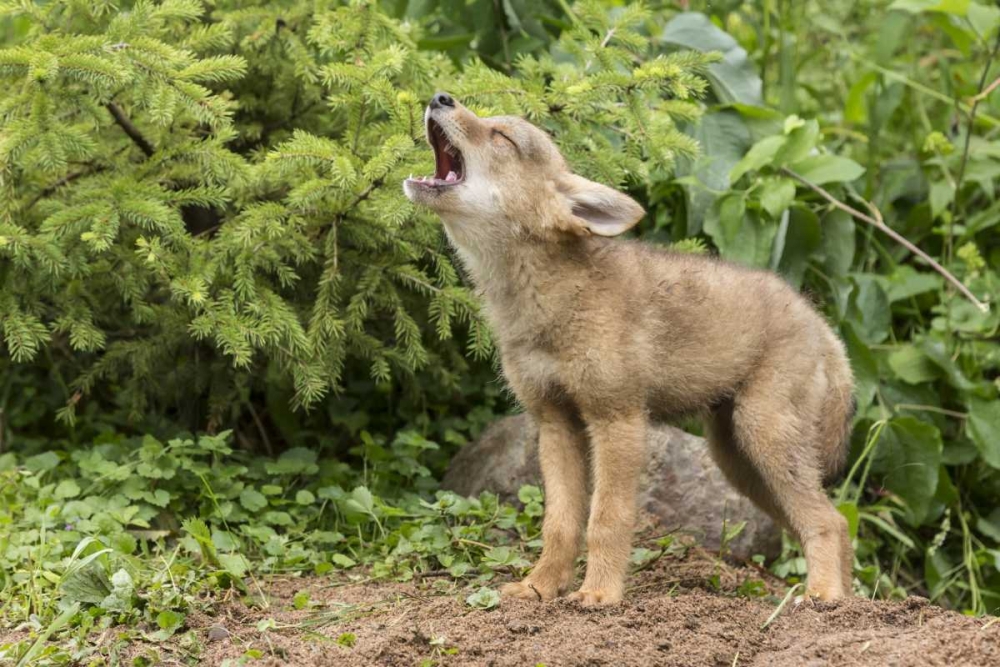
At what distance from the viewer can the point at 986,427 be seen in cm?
650

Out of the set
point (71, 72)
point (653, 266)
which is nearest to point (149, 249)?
point (71, 72)

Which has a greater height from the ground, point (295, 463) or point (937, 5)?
point (937, 5)

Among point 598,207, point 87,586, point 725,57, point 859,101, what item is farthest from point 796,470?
point 859,101

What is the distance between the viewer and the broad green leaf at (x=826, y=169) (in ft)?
21.0

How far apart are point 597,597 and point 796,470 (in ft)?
3.09

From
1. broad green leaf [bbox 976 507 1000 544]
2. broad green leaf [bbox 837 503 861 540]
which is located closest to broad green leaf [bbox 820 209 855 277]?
broad green leaf [bbox 976 507 1000 544]

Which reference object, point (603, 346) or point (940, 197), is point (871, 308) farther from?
point (603, 346)

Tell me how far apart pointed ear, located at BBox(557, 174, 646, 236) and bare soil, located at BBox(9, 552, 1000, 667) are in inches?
52.8

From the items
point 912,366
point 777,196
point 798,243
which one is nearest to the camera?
point 777,196

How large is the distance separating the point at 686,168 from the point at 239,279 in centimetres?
261

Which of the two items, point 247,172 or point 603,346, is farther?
point 247,172

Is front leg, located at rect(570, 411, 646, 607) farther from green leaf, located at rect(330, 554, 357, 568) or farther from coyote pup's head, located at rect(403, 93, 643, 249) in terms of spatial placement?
green leaf, located at rect(330, 554, 357, 568)

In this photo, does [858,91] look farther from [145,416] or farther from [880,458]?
[145,416]

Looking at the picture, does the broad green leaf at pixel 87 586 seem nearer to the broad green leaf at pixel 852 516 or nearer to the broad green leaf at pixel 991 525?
the broad green leaf at pixel 852 516
